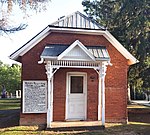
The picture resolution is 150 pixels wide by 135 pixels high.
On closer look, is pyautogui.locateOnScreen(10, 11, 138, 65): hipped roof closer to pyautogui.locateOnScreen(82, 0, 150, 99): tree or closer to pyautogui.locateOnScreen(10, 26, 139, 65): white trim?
pyautogui.locateOnScreen(10, 26, 139, 65): white trim

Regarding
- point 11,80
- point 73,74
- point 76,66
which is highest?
point 11,80

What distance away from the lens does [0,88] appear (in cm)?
5303

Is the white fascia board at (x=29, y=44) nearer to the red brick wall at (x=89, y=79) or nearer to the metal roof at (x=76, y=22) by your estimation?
the red brick wall at (x=89, y=79)

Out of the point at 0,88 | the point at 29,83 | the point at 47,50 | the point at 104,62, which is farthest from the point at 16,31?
the point at 0,88

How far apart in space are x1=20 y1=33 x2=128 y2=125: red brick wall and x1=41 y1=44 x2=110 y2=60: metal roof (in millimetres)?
313

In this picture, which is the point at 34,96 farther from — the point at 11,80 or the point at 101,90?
the point at 11,80

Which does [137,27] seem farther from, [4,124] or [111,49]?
[4,124]

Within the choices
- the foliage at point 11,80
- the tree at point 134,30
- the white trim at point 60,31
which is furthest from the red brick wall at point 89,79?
the foliage at point 11,80

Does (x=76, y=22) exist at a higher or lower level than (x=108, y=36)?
higher

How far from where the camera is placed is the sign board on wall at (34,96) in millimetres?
13891

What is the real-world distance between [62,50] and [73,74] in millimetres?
1515

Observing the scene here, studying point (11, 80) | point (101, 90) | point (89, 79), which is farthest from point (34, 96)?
point (11, 80)

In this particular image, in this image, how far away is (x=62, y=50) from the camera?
1387 centimetres

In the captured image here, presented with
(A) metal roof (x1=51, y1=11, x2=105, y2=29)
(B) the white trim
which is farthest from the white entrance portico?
(A) metal roof (x1=51, y1=11, x2=105, y2=29)
